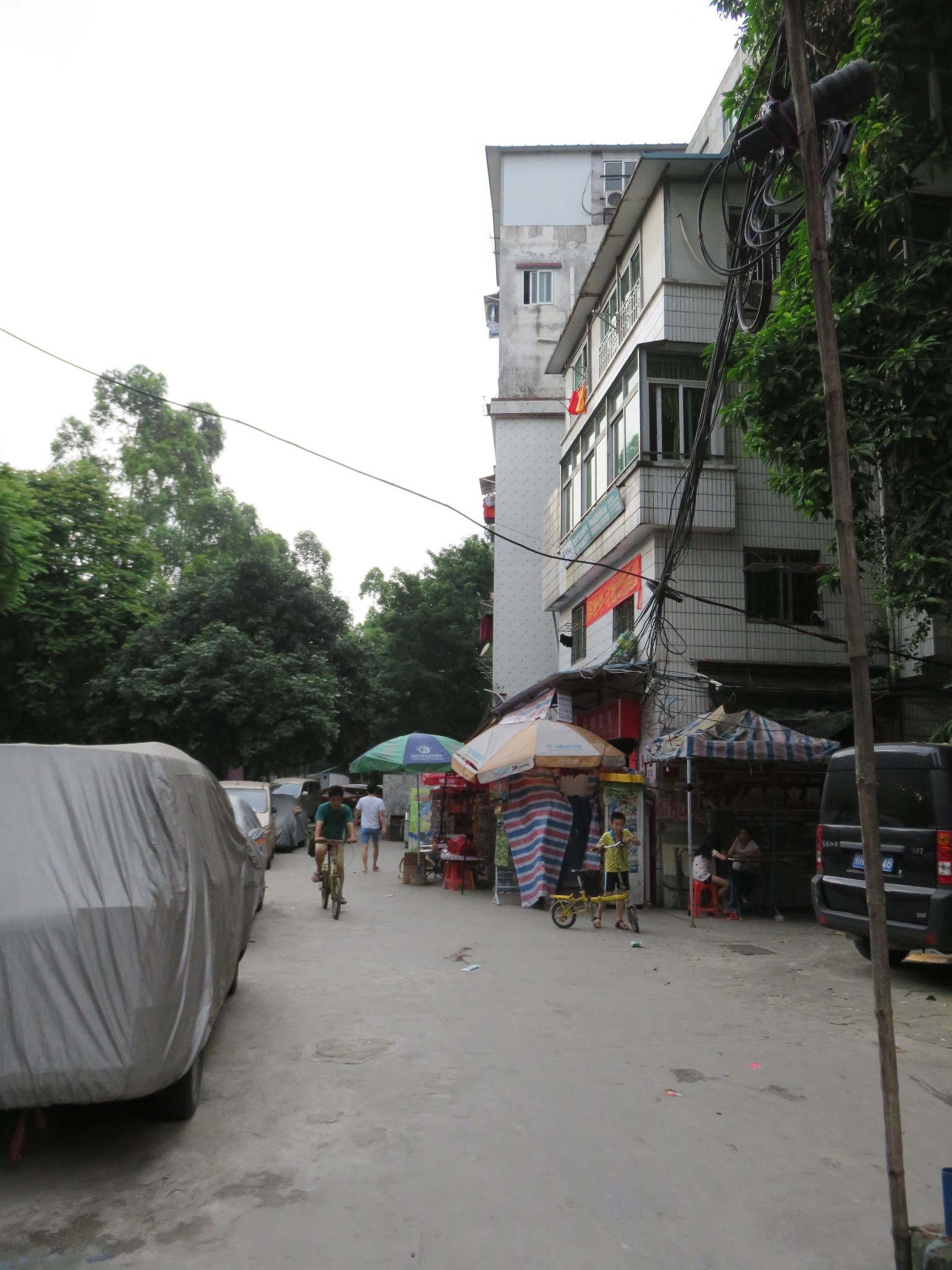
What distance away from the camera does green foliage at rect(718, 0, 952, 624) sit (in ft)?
34.8

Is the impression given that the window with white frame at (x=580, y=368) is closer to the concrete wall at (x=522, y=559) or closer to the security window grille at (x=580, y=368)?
the security window grille at (x=580, y=368)


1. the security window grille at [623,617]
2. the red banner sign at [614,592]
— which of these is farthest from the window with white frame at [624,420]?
the security window grille at [623,617]

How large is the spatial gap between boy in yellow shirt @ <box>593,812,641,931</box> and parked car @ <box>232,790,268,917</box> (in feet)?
14.3

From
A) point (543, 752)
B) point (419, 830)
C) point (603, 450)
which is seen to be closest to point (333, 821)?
point (543, 752)

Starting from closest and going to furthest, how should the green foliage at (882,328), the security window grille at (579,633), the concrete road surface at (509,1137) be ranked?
the concrete road surface at (509,1137) → the green foliage at (882,328) → the security window grille at (579,633)

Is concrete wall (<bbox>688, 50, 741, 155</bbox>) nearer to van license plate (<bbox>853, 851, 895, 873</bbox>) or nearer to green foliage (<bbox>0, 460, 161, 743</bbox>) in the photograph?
van license plate (<bbox>853, 851, 895, 873</bbox>)

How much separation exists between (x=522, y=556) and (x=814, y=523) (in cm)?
1255

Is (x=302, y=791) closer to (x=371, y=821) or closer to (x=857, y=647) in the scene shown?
(x=371, y=821)

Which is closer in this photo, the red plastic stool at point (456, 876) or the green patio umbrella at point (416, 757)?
the red plastic stool at point (456, 876)

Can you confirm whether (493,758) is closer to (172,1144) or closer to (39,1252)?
(172,1144)

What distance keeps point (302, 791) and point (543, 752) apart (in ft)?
52.8

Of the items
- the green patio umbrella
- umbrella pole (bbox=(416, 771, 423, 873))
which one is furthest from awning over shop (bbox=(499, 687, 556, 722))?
umbrella pole (bbox=(416, 771, 423, 873))

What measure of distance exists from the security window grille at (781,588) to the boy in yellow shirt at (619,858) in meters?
5.28

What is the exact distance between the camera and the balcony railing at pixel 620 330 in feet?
60.8
